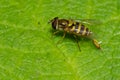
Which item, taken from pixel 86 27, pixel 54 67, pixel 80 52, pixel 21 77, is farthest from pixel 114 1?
pixel 21 77

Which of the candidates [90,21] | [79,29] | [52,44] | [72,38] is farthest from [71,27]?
[52,44]

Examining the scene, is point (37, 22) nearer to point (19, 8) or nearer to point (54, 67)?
point (19, 8)

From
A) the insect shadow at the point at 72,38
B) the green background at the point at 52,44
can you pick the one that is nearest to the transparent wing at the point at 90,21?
the green background at the point at 52,44

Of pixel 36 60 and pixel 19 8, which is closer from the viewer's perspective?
pixel 36 60

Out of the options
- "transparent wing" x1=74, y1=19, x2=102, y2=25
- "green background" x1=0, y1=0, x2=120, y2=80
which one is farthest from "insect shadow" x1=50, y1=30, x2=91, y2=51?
"transparent wing" x1=74, y1=19, x2=102, y2=25

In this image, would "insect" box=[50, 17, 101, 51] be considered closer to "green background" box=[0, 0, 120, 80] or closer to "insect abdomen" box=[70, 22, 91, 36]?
"insect abdomen" box=[70, 22, 91, 36]

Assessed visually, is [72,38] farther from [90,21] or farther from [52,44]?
[52,44]

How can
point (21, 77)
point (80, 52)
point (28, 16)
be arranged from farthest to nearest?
point (28, 16)
point (80, 52)
point (21, 77)
